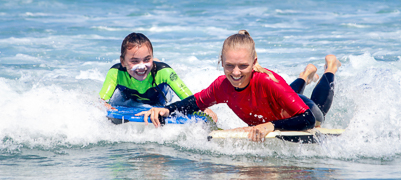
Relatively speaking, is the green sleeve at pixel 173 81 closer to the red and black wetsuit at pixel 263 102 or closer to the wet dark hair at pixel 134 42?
the wet dark hair at pixel 134 42

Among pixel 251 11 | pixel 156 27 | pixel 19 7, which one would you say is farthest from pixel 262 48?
pixel 19 7

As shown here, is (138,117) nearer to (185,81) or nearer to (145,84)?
(145,84)

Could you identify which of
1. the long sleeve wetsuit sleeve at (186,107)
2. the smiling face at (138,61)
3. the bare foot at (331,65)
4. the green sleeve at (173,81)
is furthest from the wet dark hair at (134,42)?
the bare foot at (331,65)

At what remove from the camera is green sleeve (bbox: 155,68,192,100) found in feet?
16.5

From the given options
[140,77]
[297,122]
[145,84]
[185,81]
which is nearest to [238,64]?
[297,122]

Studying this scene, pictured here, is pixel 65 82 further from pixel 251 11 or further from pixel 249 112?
pixel 251 11

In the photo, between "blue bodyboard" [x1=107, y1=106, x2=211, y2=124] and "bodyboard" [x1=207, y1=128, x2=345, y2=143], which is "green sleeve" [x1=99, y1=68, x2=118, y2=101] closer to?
"blue bodyboard" [x1=107, y1=106, x2=211, y2=124]

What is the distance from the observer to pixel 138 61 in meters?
4.82

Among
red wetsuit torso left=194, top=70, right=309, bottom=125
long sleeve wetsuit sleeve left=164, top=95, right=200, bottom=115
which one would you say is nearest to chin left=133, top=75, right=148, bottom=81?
long sleeve wetsuit sleeve left=164, top=95, right=200, bottom=115

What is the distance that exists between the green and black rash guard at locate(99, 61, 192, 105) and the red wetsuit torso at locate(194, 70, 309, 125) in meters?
1.08

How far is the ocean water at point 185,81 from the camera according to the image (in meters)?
3.51

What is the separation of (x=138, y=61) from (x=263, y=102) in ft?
5.65

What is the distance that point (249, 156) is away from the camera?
12.1ft

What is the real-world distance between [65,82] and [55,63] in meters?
1.79
